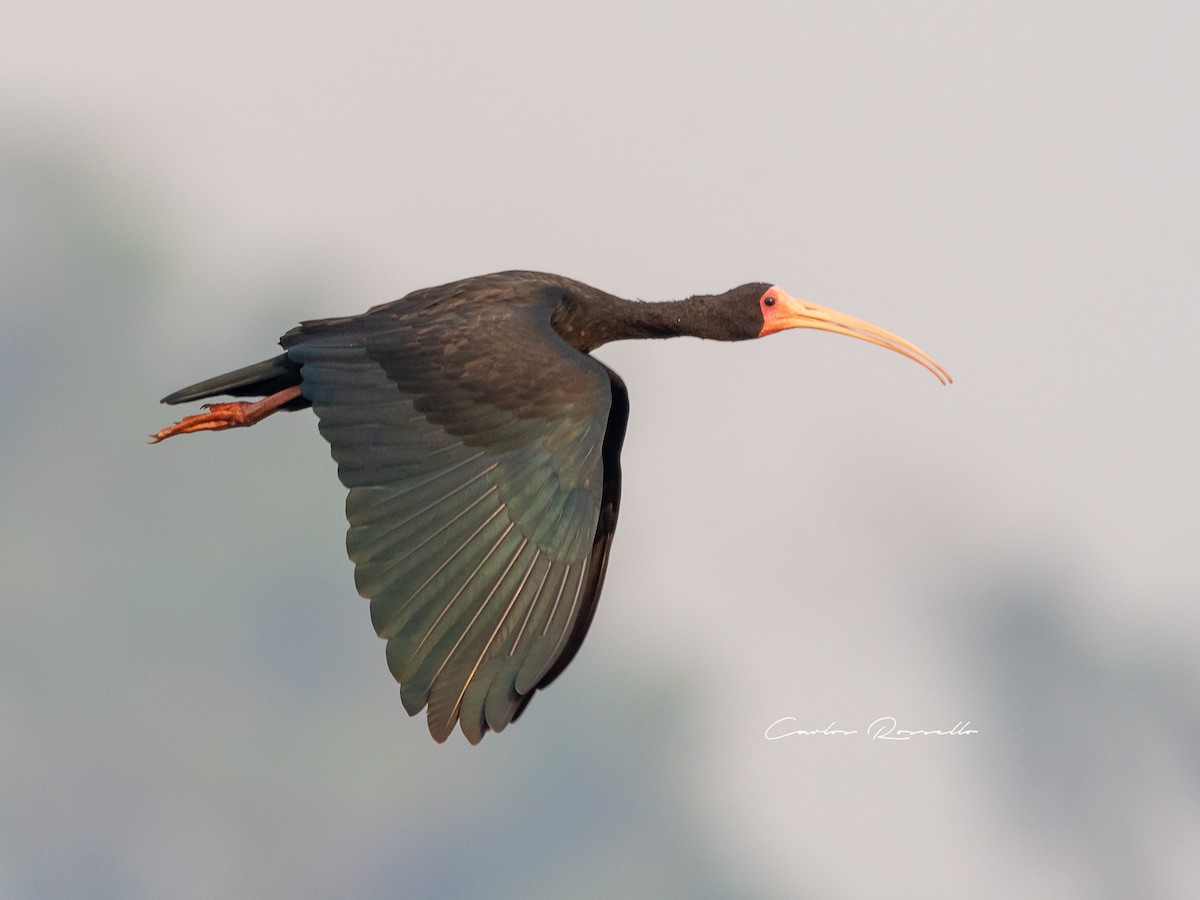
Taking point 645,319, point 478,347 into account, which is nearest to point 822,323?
point 645,319

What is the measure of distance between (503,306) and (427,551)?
203 cm

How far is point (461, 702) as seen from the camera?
310 inches

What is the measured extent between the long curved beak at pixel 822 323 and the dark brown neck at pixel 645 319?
0.14m

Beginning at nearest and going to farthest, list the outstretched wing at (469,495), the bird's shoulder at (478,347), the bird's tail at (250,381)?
the outstretched wing at (469,495), the bird's shoulder at (478,347), the bird's tail at (250,381)

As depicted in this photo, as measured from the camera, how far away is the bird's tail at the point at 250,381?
1034 centimetres

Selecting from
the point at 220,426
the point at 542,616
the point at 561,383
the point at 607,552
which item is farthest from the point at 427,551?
the point at 220,426

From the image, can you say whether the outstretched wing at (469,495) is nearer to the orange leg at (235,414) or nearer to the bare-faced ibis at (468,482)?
the bare-faced ibis at (468,482)

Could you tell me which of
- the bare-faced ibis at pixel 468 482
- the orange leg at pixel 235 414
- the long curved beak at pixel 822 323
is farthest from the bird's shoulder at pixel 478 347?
the long curved beak at pixel 822 323

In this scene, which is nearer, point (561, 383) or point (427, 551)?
point (427, 551)

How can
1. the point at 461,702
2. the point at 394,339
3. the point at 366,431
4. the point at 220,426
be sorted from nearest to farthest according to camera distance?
the point at 461,702 → the point at 366,431 → the point at 394,339 → the point at 220,426

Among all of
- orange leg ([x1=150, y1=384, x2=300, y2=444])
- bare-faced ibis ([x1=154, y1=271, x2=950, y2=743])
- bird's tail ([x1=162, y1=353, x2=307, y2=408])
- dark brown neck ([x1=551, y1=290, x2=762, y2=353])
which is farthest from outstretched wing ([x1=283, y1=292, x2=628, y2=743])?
dark brown neck ([x1=551, y1=290, x2=762, y2=353])

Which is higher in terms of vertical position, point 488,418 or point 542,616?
point 488,418

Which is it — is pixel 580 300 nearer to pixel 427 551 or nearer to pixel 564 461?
pixel 564 461

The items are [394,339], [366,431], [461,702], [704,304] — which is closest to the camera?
[461,702]
